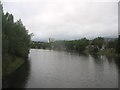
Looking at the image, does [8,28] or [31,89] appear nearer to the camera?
[31,89]

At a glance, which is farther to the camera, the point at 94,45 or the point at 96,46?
the point at 94,45

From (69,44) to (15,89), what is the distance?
314 ft

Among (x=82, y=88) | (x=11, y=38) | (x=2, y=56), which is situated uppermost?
(x=11, y=38)

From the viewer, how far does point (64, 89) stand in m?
18.3

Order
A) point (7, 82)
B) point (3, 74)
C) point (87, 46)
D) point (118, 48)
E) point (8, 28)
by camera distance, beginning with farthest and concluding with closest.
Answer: point (87, 46)
point (118, 48)
point (8, 28)
point (3, 74)
point (7, 82)

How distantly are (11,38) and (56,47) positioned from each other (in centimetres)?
10890

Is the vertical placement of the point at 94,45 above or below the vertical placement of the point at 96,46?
above

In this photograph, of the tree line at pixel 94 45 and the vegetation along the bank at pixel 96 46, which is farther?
the tree line at pixel 94 45

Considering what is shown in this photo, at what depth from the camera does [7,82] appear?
66.5 ft

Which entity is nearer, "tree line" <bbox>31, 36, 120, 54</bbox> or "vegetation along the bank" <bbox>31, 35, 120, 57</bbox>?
"vegetation along the bank" <bbox>31, 35, 120, 57</bbox>

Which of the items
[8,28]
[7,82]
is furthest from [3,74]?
[8,28]

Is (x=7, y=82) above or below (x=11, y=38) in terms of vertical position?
below

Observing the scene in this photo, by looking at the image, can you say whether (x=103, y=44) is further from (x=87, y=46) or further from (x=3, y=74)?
(x=3, y=74)

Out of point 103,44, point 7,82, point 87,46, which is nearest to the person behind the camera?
point 7,82
